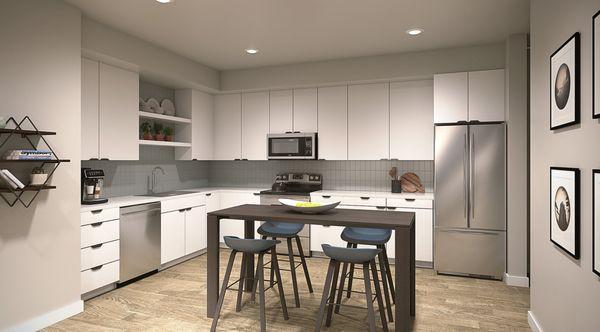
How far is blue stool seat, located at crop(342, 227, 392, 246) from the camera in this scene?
3.09 meters

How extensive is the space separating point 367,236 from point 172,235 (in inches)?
98.2

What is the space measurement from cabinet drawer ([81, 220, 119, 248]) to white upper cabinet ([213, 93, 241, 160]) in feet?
7.34

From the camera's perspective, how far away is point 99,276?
352 cm

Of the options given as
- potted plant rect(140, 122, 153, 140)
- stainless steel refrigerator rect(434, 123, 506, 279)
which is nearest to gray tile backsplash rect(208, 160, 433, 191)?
stainless steel refrigerator rect(434, 123, 506, 279)

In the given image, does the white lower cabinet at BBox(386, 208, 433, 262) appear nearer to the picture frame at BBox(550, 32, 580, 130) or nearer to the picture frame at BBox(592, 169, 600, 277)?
the picture frame at BBox(550, 32, 580, 130)

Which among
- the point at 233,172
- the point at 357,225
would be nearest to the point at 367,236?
the point at 357,225

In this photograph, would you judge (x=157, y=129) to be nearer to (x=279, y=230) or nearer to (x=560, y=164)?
(x=279, y=230)

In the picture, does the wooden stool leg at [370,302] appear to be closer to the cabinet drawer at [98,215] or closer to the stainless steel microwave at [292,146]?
the cabinet drawer at [98,215]

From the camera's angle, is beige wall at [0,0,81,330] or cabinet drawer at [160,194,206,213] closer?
beige wall at [0,0,81,330]

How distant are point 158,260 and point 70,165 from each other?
62.9 inches

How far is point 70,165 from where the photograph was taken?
3.13 meters

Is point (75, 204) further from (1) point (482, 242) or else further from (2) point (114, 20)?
(1) point (482, 242)

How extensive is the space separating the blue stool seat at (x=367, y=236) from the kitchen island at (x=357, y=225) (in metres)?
0.22

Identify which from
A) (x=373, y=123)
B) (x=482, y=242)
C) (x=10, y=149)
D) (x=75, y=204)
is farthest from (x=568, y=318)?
(x=10, y=149)
